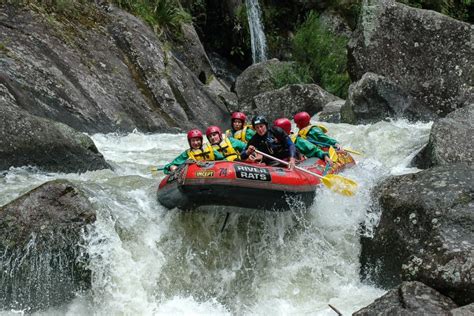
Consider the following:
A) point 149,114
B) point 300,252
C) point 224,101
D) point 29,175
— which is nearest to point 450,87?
point 224,101

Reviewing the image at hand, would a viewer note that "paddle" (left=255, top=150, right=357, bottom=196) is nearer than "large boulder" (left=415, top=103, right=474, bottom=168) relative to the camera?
Yes

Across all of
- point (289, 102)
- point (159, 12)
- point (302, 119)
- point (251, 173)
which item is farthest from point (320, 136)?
point (159, 12)

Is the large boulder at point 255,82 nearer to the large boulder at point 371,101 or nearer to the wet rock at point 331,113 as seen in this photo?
the wet rock at point 331,113

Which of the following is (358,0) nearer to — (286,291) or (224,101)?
(224,101)

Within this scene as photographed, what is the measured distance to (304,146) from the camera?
25.5ft

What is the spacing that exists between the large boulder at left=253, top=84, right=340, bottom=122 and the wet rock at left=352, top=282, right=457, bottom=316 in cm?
982

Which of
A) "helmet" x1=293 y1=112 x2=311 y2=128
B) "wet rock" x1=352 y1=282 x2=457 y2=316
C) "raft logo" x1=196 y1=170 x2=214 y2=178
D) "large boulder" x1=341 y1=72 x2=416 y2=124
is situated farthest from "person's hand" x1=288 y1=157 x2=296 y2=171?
"large boulder" x1=341 y1=72 x2=416 y2=124

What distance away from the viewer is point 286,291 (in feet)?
18.7

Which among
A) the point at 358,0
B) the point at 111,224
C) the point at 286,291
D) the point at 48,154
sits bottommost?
the point at 286,291

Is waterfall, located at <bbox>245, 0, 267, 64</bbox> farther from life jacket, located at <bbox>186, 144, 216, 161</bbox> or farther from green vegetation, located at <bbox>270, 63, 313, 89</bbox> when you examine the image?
life jacket, located at <bbox>186, 144, 216, 161</bbox>

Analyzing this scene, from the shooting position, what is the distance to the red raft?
5.71m

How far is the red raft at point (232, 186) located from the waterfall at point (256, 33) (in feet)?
44.0

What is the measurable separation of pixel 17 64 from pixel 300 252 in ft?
19.3

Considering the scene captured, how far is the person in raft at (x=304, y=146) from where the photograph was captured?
754cm
